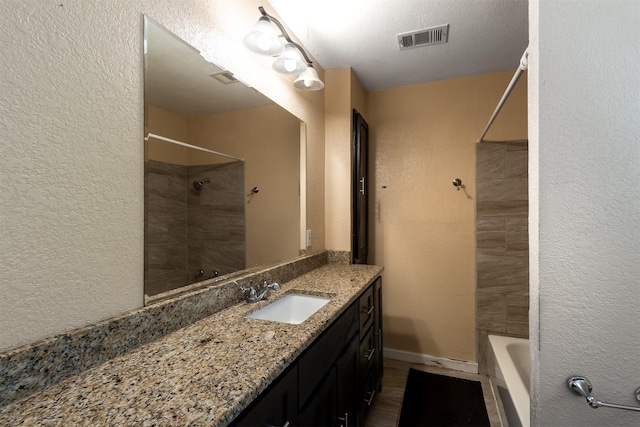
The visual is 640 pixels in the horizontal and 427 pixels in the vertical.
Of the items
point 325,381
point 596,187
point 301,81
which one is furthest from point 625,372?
point 301,81

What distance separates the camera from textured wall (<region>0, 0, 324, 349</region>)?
660mm

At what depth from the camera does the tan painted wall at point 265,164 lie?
1.40 m

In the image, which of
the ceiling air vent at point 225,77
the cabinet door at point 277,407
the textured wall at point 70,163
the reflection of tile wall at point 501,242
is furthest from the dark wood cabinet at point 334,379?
the ceiling air vent at point 225,77

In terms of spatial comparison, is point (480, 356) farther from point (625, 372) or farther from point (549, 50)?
point (549, 50)

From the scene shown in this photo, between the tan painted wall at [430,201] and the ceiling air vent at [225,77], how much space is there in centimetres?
163

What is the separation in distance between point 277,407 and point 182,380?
10.9 inches

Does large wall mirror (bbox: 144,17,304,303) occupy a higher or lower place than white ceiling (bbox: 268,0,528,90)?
lower

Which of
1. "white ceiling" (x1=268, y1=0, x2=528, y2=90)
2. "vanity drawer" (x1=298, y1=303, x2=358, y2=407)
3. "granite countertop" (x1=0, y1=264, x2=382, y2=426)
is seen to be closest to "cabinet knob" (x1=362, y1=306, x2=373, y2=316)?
"vanity drawer" (x1=298, y1=303, x2=358, y2=407)

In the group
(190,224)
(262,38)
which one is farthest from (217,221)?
(262,38)

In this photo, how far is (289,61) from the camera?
1.52 metres

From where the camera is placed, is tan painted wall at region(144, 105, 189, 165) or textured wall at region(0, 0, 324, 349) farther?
tan painted wall at region(144, 105, 189, 165)

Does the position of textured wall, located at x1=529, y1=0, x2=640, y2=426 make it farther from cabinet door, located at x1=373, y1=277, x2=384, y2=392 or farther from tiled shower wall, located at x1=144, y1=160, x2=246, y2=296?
tiled shower wall, located at x1=144, y1=160, x2=246, y2=296

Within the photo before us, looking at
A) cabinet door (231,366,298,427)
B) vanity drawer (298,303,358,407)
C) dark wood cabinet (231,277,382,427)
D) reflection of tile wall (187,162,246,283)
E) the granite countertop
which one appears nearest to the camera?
the granite countertop

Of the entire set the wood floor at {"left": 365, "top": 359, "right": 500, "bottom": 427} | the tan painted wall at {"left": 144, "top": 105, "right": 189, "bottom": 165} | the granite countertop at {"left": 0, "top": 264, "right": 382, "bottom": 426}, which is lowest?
the wood floor at {"left": 365, "top": 359, "right": 500, "bottom": 427}
